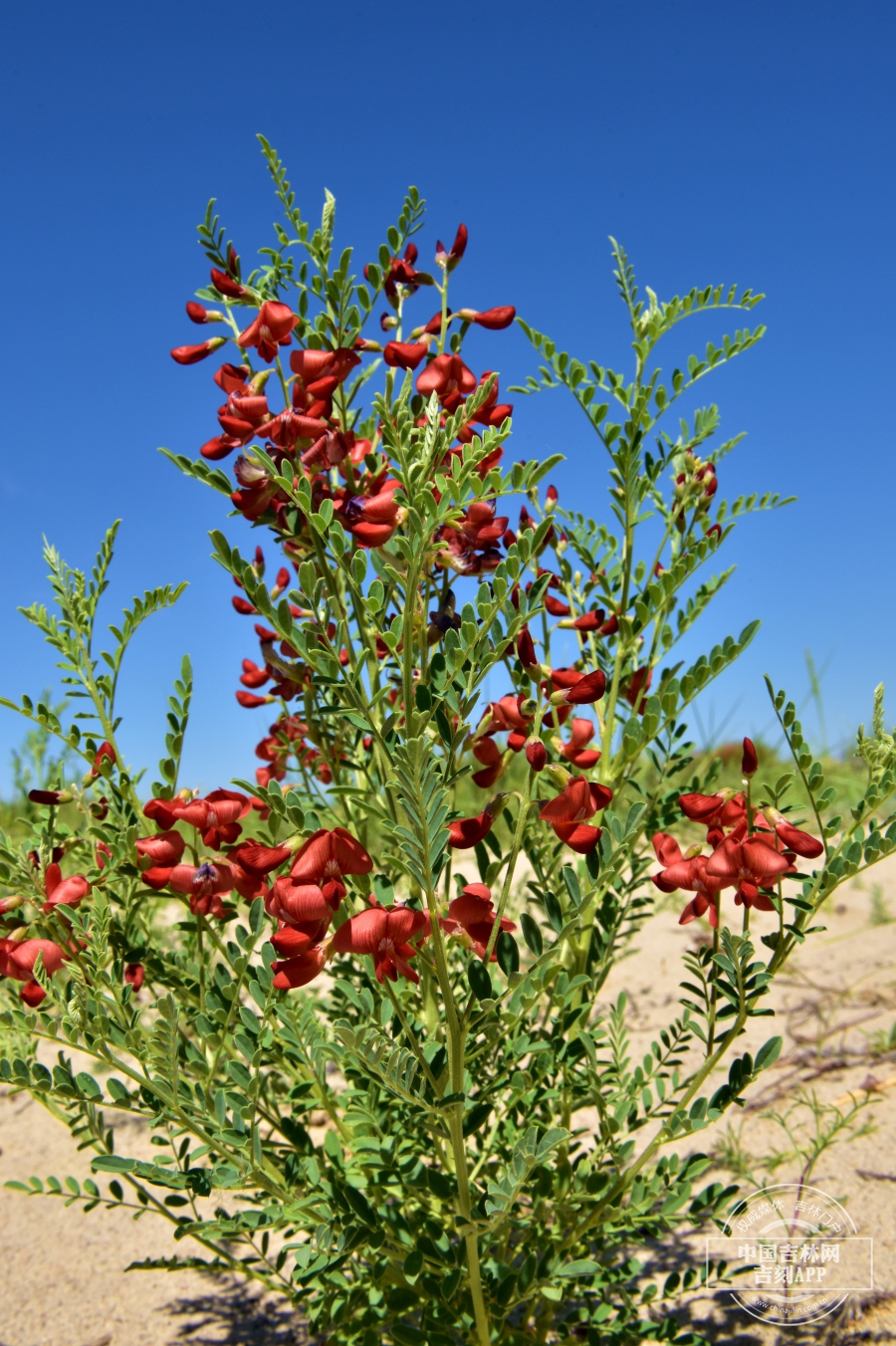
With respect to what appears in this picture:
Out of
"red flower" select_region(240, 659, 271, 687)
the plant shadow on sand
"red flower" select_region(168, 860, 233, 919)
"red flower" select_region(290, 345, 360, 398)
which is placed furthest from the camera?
the plant shadow on sand

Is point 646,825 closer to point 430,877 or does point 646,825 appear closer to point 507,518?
point 507,518

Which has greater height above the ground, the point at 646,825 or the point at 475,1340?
the point at 646,825

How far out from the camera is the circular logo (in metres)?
1.96

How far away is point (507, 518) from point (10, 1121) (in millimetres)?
3001

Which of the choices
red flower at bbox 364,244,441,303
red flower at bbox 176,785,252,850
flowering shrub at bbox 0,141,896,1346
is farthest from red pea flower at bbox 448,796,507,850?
red flower at bbox 364,244,441,303

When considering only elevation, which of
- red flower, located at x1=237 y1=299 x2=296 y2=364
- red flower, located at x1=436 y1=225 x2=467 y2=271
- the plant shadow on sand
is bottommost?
the plant shadow on sand

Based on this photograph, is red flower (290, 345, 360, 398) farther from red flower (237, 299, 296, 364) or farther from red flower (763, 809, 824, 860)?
red flower (763, 809, 824, 860)

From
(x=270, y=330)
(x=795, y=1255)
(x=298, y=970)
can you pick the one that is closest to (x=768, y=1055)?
(x=298, y=970)

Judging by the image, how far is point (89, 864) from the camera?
5.95 feet

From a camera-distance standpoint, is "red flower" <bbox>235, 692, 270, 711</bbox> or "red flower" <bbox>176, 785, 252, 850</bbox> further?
"red flower" <bbox>235, 692, 270, 711</bbox>

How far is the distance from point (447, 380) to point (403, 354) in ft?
0.26

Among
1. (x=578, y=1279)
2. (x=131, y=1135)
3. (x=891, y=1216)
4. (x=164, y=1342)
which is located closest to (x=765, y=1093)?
(x=891, y=1216)

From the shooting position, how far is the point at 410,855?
1053mm

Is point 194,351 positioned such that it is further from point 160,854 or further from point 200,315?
point 160,854
